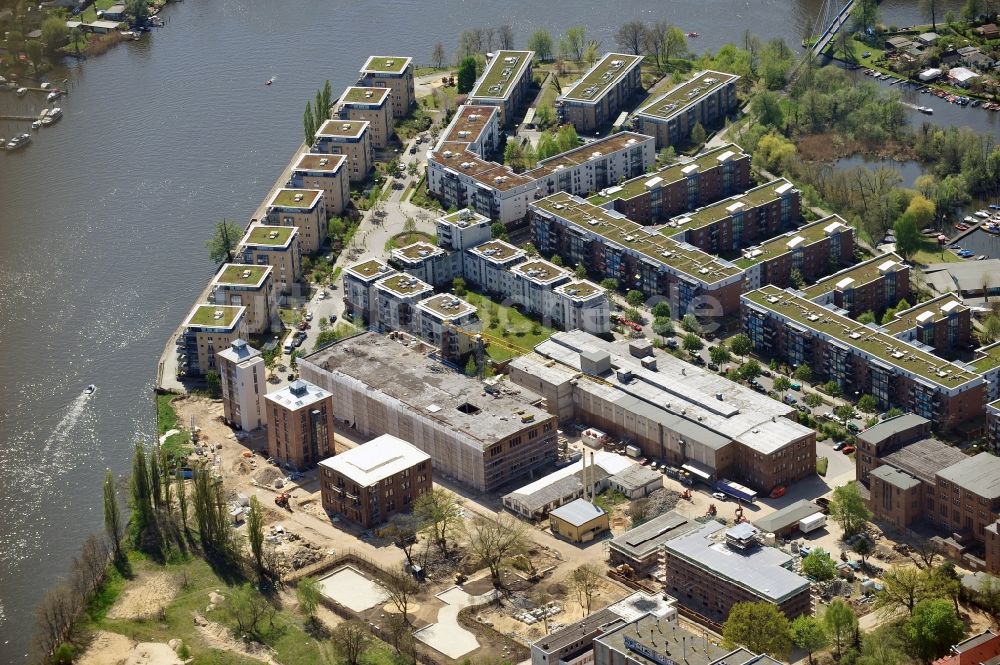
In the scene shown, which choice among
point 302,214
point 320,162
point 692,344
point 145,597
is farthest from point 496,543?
point 320,162

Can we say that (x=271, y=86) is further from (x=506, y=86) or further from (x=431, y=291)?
(x=431, y=291)

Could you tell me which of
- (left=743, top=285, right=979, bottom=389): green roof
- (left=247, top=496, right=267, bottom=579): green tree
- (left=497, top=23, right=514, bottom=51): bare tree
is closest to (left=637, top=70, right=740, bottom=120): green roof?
(left=497, top=23, right=514, bottom=51): bare tree

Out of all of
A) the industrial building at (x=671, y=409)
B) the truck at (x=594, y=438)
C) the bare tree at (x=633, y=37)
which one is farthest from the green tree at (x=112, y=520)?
the bare tree at (x=633, y=37)

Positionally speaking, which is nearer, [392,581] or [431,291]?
[392,581]

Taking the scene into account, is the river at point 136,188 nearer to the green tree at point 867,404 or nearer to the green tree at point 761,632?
the green tree at point 761,632

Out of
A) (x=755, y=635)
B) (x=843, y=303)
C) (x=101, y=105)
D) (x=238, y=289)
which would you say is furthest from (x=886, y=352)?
(x=101, y=105)

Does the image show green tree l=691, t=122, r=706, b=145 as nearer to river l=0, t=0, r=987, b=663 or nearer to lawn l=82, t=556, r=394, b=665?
river l=0, t=0, r=987, b=663
